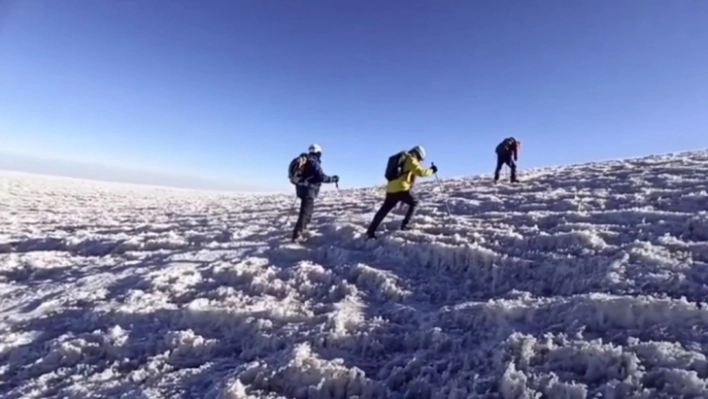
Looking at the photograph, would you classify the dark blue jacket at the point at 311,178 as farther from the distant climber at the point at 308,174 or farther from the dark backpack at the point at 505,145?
the dark backpack at the point at 505,145

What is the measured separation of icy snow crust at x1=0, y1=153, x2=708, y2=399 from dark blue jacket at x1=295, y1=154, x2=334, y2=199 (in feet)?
3.83

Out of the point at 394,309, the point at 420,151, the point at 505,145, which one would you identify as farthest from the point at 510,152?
the point at 394,309

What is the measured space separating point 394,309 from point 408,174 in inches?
152

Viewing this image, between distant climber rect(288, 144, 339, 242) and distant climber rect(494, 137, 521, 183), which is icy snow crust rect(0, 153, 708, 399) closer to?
distant climber rect(288, 144, 339, 242)

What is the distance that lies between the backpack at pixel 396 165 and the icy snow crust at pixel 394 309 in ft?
4.44

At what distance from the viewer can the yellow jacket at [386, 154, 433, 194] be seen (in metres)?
9.61

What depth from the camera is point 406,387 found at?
4934 millimetres

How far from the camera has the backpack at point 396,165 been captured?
31.7 feet

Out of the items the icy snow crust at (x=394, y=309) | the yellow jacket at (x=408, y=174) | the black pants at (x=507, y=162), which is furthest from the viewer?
the black pants at (x=507, y=162)

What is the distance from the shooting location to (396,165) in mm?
9695

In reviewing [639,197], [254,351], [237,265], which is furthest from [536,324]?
[639,197]

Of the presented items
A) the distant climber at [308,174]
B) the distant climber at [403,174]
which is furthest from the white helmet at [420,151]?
the distant climber at [308,174]

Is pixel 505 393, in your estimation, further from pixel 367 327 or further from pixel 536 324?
pixel 367 327

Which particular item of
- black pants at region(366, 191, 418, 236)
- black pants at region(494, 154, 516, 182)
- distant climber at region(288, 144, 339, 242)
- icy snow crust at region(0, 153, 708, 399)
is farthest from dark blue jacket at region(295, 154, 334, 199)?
black pants at region(494, 154, 516, 182)
